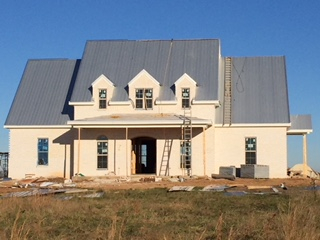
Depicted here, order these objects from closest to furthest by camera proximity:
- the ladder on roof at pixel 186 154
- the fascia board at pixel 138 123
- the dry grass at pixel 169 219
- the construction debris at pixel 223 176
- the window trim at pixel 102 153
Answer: the dry grass at pixel 169 219 < the fascia board at pixel 138 123 < the construction debris at pixel 223 176 < the ladder on roof at pixel 186 154 < the window trim at pixel 102 153

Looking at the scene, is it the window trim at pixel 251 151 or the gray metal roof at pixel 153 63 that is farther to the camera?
the gray metal roof at pixel 153 63

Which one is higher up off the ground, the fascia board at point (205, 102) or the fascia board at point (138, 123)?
the fascia board at point (205, 102)

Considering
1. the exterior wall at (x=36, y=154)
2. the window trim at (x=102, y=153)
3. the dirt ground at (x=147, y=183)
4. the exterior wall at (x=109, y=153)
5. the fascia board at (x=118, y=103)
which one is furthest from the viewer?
the exterior wall at (x=36, y=154)

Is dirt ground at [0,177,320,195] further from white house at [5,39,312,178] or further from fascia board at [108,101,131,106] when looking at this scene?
fascia board at [108,101,131,106]

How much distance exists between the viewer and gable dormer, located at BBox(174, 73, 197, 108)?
35.2 metres

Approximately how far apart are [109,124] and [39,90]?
323 inches

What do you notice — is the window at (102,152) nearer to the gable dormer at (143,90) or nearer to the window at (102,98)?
the window at (102,98)

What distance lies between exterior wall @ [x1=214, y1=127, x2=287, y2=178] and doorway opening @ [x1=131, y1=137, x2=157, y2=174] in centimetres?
424

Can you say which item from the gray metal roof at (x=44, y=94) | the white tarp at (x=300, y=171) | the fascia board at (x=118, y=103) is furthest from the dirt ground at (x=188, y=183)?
the gray metal roof at (x=44, y=94)

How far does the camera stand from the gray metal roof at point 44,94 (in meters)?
37.2

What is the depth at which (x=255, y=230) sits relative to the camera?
37.1 ft

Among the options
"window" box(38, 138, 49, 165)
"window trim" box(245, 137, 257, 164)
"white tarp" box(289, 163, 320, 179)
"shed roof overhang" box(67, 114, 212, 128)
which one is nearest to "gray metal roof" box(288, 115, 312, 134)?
"white tarp" box(289, 163, 320, 179)

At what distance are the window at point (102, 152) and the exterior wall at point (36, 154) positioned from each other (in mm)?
2250

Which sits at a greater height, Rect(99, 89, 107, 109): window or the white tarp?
Rect(99, 89, 107, 109): window
